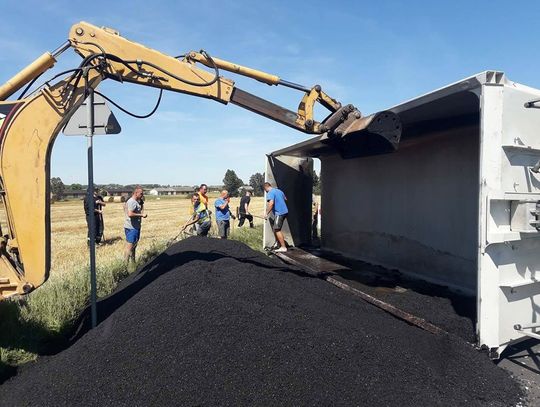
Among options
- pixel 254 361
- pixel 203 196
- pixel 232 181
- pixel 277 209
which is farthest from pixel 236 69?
pixel 232 181

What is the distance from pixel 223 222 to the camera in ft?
35.0

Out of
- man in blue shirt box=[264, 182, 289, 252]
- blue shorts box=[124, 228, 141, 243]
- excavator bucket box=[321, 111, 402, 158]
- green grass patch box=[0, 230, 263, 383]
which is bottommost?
green grass patch box=[0, 230, 263, 383]

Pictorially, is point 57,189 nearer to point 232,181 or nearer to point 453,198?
point 232,181

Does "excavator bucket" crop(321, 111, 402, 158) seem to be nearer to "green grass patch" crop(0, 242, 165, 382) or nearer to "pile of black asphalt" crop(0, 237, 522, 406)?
"pile of black asphalt" crop(0, 237, 522, 406)

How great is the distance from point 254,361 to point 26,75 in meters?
3.46

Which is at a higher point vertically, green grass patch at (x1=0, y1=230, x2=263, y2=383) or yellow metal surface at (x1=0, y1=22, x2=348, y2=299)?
yellow metal surface at (x1=0, y1=22, x2=348, y2=299)

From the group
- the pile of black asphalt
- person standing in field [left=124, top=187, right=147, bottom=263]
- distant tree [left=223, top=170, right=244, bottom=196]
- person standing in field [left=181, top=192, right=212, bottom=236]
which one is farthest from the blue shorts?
distant tree [left=223, top=170, right=244, bottom=196]

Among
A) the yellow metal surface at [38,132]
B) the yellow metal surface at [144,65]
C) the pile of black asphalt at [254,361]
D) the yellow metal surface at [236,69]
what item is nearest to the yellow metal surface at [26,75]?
the yellow metal surface at [38,132]

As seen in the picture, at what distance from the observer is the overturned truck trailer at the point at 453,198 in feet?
11.7

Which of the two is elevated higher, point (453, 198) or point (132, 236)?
point (453, 198)

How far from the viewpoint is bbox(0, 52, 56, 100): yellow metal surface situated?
408 centimetres

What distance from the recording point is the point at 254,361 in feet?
11.0

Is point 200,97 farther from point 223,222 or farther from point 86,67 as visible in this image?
point 223,222

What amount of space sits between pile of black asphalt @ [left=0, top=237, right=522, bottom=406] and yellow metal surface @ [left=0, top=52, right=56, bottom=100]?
8.02ft
